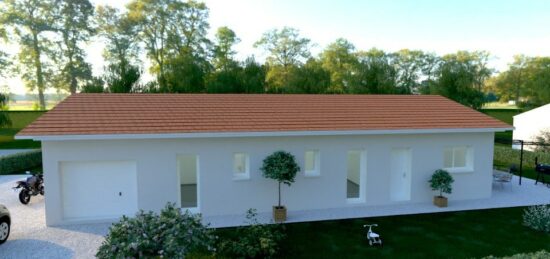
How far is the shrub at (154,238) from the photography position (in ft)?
22.5

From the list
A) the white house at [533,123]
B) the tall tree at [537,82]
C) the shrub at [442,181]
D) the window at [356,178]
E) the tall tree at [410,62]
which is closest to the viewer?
the shrub at [442,181]

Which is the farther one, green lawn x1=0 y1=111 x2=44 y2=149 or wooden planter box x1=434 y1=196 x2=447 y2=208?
green lawn x1=0 y1=111 x2=44 y2=149

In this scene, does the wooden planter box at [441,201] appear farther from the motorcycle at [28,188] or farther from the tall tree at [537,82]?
the tall tree at [537,82]

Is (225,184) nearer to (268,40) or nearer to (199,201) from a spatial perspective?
(199,201)

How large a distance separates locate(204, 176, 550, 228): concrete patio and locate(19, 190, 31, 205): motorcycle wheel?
7.68 m

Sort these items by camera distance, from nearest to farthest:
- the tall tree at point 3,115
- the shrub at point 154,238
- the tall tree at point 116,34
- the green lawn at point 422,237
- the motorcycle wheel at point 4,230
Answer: the shrub at point 154,238 < the green lawn at point 422,237 < the motorcycle wheel at point 4,230 < the tall tree at point 3,115 < the tall tree at point 116,34

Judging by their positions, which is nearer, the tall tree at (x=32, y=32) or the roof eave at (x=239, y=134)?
the roof eave at (x=239, y=134)

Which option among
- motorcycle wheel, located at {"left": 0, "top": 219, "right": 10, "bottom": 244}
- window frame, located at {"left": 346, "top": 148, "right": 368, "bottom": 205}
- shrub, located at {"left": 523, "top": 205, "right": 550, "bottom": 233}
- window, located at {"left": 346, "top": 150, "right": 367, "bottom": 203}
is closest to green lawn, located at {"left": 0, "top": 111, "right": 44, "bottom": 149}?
motorcycle wheel, located at {"left": 0, "top": 219, "right": 10, "bottom": 244}

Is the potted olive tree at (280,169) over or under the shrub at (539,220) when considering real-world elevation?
over

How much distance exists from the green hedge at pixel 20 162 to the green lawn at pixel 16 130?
10.7m

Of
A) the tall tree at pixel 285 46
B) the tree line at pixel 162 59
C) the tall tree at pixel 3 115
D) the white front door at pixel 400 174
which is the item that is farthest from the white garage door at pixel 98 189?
the tall tree at pixel 285 46

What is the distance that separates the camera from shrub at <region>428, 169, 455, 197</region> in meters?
14.0

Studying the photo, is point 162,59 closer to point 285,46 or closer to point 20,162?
point 285,46

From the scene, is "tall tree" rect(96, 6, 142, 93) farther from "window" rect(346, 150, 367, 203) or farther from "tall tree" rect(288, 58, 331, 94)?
"window" rect(346, 150, 367, 203)
